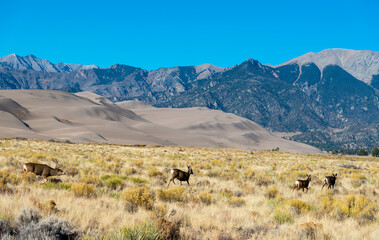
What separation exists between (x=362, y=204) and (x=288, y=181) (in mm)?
7853

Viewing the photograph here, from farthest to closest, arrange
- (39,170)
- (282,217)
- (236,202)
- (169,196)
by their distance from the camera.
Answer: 1. (39,170)
2. (236,202)
3. (169,196)
4. (282,217)

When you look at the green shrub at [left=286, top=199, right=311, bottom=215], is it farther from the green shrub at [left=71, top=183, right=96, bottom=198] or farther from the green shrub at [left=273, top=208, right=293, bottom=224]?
the green shrub at [left=71, top=183, right=96, bottom=198]

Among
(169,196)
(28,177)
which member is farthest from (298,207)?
(28,177)

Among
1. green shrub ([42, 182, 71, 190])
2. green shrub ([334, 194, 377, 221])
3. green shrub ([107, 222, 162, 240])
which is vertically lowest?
green shrub ([42, 182, 71, 190])

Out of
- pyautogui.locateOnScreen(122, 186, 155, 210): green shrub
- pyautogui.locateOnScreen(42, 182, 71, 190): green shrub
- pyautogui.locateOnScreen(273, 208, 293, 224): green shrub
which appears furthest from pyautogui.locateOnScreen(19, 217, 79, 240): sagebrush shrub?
pyautogui.locateOnScreen(42, 182, 71, 190): green shrub

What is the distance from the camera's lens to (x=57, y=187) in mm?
10602

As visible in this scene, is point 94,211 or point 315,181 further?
point 315,181

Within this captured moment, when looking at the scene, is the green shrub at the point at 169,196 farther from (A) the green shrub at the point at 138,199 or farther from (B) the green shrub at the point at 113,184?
(B) the green shrub at the point at 113,184

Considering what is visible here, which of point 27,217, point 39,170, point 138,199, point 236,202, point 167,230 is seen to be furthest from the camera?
point 39,170

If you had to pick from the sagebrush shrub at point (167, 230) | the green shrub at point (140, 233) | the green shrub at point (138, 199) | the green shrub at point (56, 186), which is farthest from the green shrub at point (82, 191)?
the green shrub at point (140, 233)

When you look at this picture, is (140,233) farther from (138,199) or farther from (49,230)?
(138,199)

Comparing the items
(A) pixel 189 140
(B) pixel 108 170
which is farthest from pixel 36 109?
(B) pixel 108 170

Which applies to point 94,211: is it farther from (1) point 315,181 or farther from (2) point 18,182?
(1) point 315,181

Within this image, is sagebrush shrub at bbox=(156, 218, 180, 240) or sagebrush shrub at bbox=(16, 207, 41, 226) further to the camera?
sagebrush shrub at bbox=(156, 218, 180, 240)
